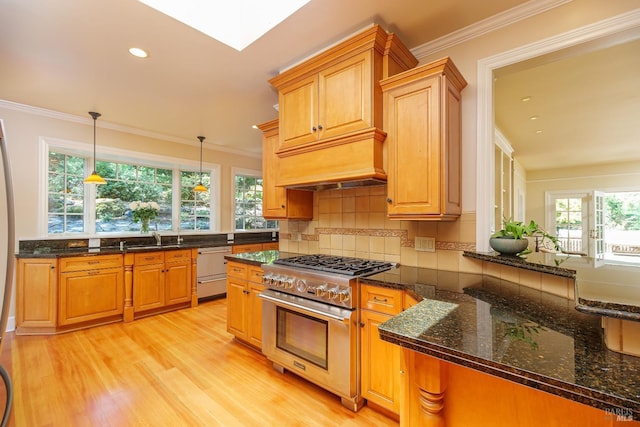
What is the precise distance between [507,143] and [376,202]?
134 inches

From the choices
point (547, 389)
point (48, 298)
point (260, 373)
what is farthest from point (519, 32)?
point (48, 298)

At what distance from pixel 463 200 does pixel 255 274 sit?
1827 millimetres

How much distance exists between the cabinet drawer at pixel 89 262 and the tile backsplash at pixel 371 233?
7.07 ft

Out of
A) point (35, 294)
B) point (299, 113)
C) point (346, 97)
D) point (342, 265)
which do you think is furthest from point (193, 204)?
point (346, 97)

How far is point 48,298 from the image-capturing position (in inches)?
123

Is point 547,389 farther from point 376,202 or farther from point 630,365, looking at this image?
point 376,202

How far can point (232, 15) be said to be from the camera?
2.16m

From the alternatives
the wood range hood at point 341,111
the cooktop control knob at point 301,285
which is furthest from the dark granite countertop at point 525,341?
the wood range hood at point 341,111

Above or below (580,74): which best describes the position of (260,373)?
below

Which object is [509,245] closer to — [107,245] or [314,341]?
[314,341]

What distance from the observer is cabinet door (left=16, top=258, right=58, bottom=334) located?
3.11 m

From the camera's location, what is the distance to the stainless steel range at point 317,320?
1.83 m

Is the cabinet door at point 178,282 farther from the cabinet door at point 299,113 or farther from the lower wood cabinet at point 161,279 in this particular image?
the cabinet door at point 299,113

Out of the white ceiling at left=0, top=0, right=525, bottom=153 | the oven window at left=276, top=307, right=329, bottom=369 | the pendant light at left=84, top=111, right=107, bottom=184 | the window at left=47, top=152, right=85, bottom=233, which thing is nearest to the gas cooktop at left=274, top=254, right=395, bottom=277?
the oven window at left=276, top=307, right=329, bottom=369
